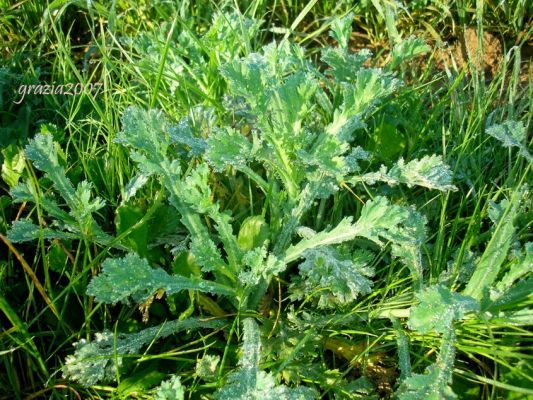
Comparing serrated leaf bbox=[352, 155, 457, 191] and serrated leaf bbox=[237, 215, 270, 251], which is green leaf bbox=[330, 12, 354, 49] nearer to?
serrated leaf bbox=[352, 155, 457, 191]

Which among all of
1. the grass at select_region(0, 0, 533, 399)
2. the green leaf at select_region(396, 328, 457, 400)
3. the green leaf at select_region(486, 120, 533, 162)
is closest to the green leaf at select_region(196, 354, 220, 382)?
the grass at select_region(0, 0, 533, 399)

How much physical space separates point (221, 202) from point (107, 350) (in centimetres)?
58

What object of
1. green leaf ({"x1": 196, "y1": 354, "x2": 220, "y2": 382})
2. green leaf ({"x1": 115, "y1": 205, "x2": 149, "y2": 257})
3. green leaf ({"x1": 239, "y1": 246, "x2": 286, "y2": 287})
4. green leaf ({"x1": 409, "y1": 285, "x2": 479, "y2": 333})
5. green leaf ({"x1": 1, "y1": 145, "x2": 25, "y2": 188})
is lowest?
green leaf ({"x1": 196, "y1": 354, "x2": 220, "y2": 382})

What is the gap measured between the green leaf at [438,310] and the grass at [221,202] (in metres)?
0.09

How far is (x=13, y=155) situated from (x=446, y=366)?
4.81 feet

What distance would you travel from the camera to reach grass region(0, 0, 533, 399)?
1.59 m

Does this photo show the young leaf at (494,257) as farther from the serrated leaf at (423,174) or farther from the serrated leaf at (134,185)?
the serrated leaf at (134,185)

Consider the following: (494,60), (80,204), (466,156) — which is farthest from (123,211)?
(494,60)

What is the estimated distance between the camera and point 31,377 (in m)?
1.60

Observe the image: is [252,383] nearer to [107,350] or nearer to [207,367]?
[207,367]

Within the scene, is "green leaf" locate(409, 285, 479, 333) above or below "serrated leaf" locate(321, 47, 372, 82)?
below

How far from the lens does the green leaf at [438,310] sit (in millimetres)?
1407

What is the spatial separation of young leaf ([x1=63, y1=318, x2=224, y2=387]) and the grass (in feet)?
0.12

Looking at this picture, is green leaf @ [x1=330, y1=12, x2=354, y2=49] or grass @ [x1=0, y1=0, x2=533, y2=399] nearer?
grass @ [x1=0, y1=0, x2=533, y2=399]
